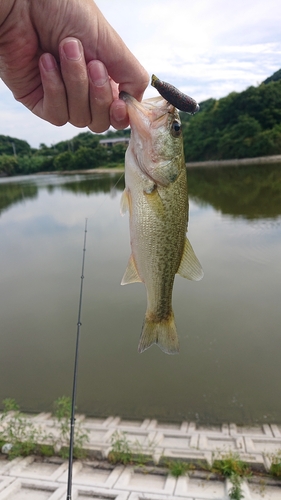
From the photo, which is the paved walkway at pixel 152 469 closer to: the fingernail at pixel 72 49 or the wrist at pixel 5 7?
the fingernail at pixel 72 49

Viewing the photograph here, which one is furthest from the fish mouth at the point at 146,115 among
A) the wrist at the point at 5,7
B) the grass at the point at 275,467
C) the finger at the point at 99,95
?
the grass at the point at 275,467

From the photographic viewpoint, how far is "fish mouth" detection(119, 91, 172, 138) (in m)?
1.79

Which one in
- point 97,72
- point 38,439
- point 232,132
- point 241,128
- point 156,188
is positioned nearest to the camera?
point 97,72

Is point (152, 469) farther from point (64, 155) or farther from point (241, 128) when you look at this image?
point (64, 155)

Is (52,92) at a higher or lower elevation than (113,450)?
higher

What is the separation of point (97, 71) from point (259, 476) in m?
3.68

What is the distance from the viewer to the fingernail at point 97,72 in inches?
68.7

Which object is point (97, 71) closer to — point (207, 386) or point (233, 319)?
point (207, 386)

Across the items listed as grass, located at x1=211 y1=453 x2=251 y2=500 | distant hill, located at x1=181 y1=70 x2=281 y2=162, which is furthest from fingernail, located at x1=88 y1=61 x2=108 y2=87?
distant hill, located at x1=181 y1=70 x2=281 y2=162

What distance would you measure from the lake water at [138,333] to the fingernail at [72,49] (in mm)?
4492

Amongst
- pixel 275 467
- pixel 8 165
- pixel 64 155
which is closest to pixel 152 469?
pixel 275 467

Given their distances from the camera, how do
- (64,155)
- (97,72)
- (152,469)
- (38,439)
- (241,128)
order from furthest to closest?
(64,155), (241,128), (38,439), (152,469), (97,72)

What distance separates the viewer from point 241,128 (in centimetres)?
4962

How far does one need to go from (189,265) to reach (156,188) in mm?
495
